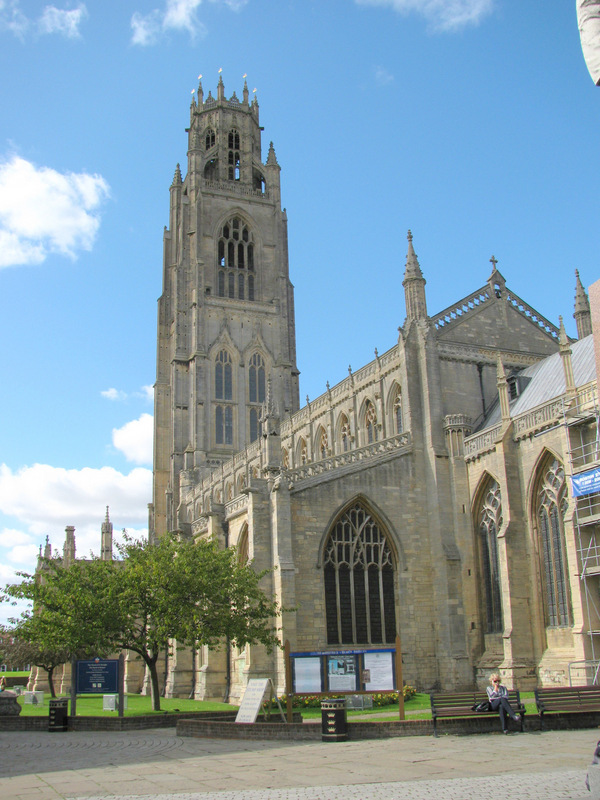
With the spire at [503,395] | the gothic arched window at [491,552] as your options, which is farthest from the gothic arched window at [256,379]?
the spire at [503,395]

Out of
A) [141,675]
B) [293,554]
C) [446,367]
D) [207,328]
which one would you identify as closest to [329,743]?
[293,554]

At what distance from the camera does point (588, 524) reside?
25.5 metres

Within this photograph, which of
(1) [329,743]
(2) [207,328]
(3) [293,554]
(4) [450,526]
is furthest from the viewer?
(2) [207,328]

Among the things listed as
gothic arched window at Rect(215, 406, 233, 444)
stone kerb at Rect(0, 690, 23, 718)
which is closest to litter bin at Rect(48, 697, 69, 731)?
stone kerb at Rect(0, 690, 23, 718)

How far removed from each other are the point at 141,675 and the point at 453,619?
2302cm

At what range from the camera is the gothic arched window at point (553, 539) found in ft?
90.4

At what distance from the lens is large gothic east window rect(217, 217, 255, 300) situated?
6719 centimetres

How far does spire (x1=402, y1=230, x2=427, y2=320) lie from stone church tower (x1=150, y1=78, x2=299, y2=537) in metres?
25.1

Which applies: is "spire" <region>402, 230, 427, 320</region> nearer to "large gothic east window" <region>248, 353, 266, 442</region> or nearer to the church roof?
the church roof

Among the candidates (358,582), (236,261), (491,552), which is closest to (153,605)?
(358,582)

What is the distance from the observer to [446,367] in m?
35.5

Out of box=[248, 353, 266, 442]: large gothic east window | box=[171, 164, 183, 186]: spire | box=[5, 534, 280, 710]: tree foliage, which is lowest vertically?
box=[5, 534, 280, 710]: tree foliage

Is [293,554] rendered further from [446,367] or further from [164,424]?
[164,424]

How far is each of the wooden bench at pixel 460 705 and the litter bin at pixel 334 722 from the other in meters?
1.91
